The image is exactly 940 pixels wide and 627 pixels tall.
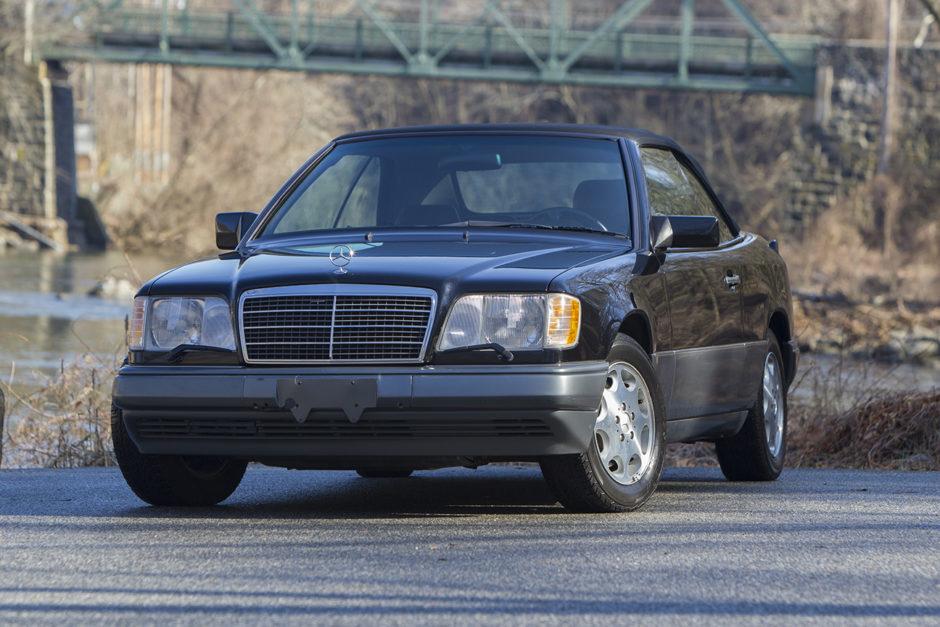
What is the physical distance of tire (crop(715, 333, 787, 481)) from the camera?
7934mm

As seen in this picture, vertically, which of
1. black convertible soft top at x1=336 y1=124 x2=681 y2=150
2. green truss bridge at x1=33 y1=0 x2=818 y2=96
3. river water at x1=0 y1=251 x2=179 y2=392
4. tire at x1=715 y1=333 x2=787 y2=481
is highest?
green truss bridge at x1=33 y1=0 x2=818 y2=96

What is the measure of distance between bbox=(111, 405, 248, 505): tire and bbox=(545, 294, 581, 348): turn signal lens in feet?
5.65

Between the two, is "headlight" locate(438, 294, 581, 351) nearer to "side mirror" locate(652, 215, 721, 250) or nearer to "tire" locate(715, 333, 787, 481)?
"side mirror" locate(652, 215, 721, 250)

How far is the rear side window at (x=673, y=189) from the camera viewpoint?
7.34m

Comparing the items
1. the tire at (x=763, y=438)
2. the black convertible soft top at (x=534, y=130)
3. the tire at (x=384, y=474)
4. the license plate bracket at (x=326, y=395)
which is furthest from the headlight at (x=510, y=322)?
the tire at (x=384, y=474)

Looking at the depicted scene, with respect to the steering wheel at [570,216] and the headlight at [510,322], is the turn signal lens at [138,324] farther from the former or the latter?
the steering wheel at [570,216]

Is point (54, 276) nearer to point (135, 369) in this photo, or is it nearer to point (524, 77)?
point (524, 77)

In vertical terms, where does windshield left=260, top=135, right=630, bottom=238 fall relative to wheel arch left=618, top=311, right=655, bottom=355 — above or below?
above

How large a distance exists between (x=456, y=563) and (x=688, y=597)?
0.84 metres

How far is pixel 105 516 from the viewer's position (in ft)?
20.9

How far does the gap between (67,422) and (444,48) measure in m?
43.7

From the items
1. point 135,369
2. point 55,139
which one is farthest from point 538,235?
point 55,139

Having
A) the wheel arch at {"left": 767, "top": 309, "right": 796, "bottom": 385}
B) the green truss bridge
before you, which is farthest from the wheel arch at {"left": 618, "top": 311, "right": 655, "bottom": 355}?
the green truss bridge

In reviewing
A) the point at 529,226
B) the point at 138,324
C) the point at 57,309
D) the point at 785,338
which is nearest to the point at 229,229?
the point at 138,324
